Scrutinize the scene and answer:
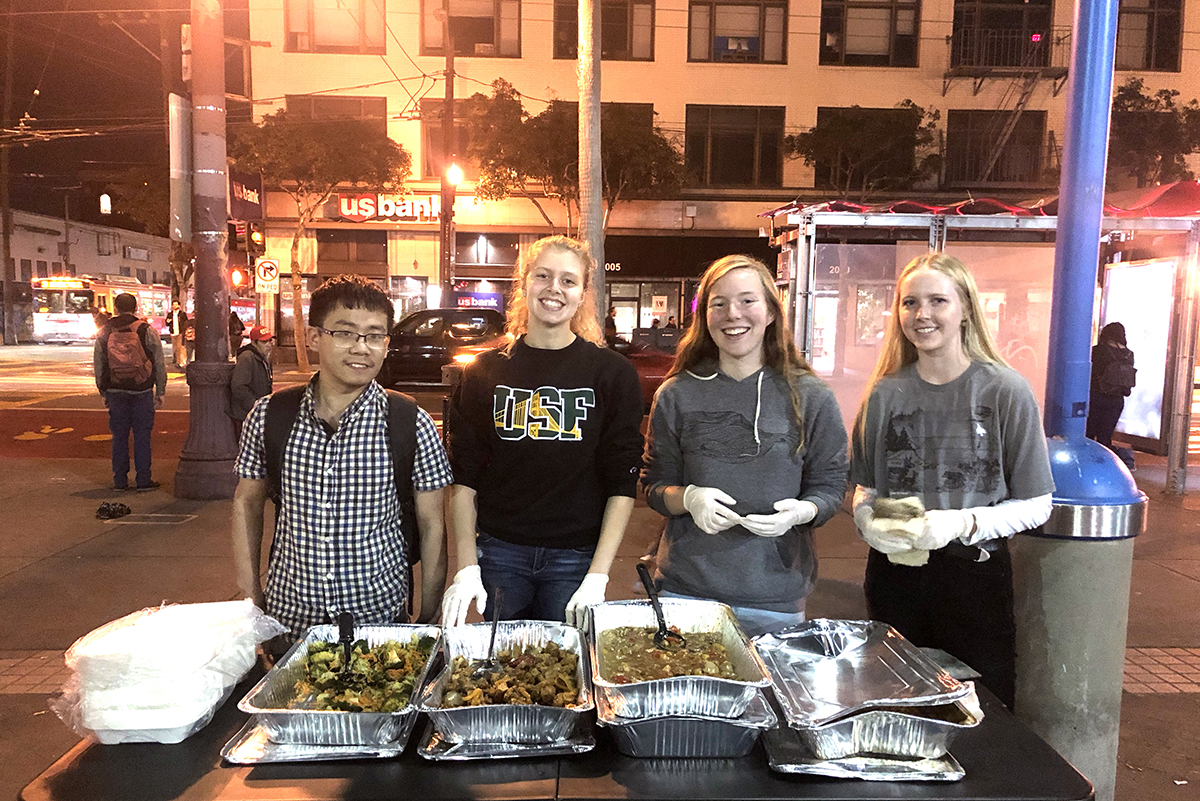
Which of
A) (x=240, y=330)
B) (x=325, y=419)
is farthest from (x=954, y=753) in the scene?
(x=240, y=330)

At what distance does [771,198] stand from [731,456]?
72.6 ft

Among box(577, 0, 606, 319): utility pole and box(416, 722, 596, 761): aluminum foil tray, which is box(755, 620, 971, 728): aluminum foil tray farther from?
box(577, 0, 606, 319): utility pole

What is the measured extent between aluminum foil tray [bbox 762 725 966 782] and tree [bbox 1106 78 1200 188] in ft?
80.0

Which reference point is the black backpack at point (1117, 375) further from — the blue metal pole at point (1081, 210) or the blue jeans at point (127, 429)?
the blue jeans at point (127, 429)

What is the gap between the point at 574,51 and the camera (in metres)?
22.9

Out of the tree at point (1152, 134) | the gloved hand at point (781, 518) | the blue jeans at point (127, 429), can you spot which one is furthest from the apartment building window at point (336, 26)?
the gloved hand at point (781, 518)

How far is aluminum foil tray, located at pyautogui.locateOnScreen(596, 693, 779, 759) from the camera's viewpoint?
1.72m

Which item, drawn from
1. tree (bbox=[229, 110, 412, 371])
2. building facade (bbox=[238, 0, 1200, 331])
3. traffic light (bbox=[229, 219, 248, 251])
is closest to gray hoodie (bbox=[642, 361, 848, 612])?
traffic light (bbox=[229, 219, 248, 251])

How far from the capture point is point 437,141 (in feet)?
75.3

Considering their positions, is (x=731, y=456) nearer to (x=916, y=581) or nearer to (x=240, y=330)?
(x=916, y=581)

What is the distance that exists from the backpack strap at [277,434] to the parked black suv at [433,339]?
14427 mm

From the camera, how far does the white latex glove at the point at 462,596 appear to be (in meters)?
2.32

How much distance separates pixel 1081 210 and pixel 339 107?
917 inches

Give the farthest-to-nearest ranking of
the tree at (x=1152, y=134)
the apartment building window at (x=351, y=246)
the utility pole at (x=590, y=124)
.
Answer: the apartment building window at (x=351, y=246) → the tree at (x=1152, y=134) → the utility pole at (x=590, y=124)
